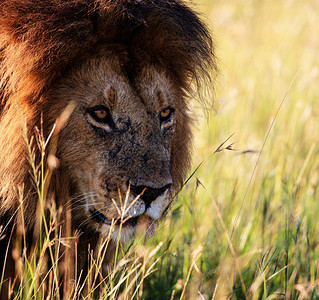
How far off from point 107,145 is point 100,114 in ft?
0.58

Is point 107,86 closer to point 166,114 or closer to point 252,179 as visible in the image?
point 166,114

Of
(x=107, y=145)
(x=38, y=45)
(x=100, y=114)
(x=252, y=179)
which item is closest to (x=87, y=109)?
(x=100, y=114)

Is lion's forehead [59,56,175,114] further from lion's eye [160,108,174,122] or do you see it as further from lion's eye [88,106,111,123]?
lion's eye [160,108,174,122]

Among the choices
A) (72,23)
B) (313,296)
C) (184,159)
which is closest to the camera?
(72,23)

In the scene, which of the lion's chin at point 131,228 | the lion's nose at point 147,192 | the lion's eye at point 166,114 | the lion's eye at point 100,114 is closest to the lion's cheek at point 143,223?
the lion's chin at point 131,228

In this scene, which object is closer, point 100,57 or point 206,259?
point 100,57

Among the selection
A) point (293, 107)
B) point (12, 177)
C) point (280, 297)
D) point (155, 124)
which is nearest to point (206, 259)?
point (280, 297)

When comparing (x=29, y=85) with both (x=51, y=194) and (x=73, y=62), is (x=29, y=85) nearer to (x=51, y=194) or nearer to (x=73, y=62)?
(x=73, y=62)

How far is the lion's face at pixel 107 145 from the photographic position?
9.02 ft

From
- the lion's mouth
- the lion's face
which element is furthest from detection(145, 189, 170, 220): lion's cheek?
the lion's mouth

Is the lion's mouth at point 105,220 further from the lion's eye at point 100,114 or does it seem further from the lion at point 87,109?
the lion's eye at point 100,114

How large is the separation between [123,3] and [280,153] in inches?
120

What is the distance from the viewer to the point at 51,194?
2885 millimetres

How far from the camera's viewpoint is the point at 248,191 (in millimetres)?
4684
